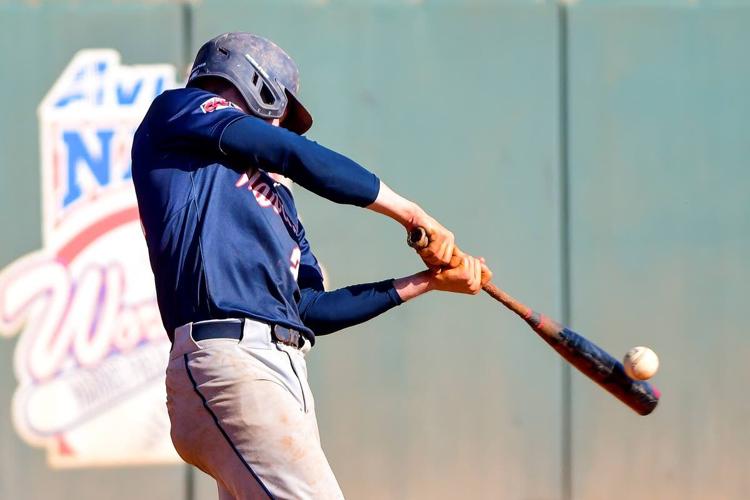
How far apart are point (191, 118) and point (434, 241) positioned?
74cm

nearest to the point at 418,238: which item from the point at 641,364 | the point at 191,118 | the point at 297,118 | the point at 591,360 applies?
the point at 297,118

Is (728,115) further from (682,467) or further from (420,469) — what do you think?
(420,469)

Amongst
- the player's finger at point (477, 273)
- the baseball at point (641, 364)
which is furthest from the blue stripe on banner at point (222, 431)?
the baseball at point (641, 364)

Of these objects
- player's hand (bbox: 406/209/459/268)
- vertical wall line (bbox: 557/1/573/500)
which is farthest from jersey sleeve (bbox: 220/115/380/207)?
vertical wall line (bbox: 557/1/573/500)

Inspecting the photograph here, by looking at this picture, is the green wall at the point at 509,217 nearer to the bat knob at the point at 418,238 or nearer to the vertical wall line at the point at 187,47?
the vertical wall line at the point at 187,47

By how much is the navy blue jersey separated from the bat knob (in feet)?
0.64

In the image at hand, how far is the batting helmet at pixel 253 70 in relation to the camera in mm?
3172

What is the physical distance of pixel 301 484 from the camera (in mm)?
2816

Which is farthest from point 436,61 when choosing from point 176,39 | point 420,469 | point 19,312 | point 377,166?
point 19,312

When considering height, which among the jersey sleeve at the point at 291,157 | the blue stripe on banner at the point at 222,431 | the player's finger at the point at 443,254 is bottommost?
the blue stripe on banner at the point at 222,431

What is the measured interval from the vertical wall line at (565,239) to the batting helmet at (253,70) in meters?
2.51

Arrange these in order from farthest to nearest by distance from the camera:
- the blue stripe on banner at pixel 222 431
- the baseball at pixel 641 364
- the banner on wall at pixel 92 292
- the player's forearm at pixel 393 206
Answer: the banner on wall at pixel 92 292, the baseball at pixel 641 364, the player's forearm at pixel 393 206, the blue stripe on banner at pixel 222 431

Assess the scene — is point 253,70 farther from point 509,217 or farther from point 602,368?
point 509,217

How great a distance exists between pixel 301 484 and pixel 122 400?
Result: 2.77m
